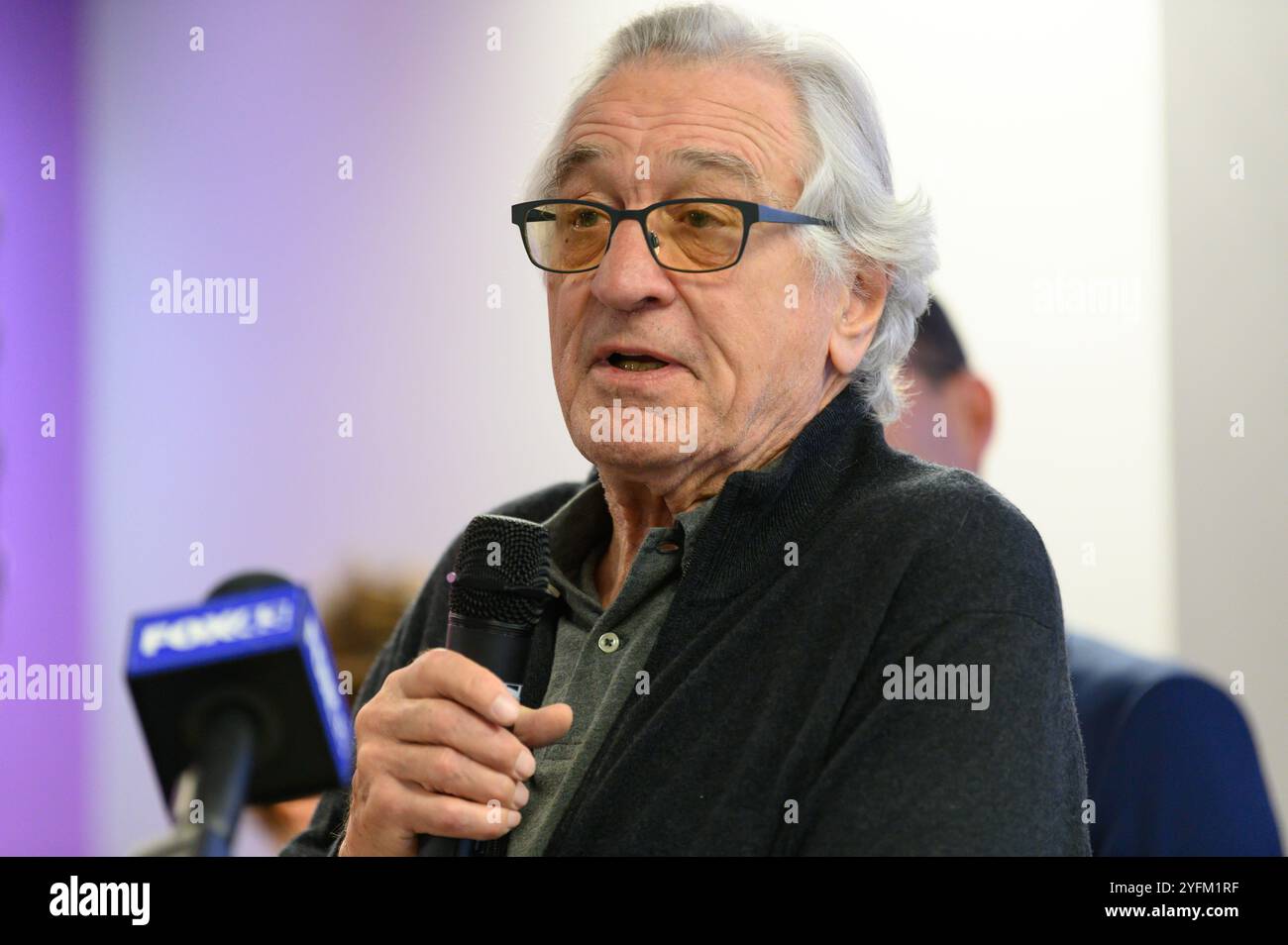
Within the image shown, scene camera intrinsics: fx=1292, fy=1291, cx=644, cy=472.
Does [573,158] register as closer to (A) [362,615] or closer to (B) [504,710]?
(B) [504,710]

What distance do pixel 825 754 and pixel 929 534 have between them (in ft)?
0.72

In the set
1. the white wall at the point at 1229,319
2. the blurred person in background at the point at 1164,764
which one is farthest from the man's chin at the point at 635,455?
the white wall at the point at 1229,319

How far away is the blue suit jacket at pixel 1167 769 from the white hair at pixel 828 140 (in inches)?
24.4

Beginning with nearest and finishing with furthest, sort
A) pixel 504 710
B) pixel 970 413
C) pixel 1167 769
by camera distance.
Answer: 1. pixel 504 710
2. pixel 1167 769
3. pixel 970 413

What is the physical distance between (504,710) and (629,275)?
48 cm

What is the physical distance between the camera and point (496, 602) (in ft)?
3.67

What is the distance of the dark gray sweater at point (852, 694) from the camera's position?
1045 mm

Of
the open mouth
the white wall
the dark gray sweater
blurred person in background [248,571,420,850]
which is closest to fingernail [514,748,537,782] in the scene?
the dark gray sweater

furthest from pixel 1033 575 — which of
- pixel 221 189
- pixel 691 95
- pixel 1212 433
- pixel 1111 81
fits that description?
pixel 221 189

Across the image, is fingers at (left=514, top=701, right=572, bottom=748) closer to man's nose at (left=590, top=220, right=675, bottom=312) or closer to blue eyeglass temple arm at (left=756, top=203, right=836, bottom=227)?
man's nose at (left=590, top=220, right=675, bottom=312)

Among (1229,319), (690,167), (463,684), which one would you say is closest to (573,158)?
(690,167)

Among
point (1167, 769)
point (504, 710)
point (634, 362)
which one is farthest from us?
point (1167, 769)

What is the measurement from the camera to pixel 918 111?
291cm

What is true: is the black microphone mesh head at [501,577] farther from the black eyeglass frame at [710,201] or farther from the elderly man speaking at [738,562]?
the black eyeglass frame at [710,201]
